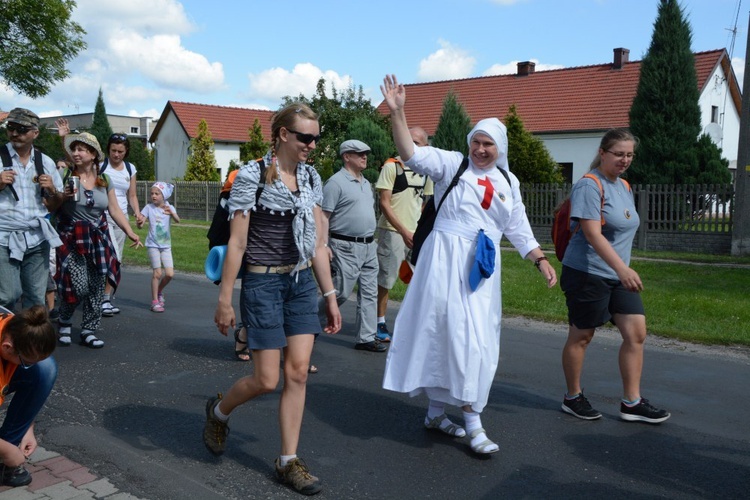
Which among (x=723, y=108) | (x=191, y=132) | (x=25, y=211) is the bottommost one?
(x=25, y=211)

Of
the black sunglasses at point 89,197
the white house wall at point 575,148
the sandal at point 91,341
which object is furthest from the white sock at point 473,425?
the white house wall at point 575,148

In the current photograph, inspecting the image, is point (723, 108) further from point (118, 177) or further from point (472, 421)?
point (472, 421)

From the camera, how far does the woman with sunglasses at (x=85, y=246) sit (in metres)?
7.45

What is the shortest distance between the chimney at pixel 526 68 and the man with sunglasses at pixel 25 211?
113 feet

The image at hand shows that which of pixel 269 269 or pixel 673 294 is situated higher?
pixel 269 269

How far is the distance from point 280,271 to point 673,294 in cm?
829

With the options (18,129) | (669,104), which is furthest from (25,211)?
(669,104)

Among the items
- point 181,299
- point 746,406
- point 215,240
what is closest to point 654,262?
point 181,299

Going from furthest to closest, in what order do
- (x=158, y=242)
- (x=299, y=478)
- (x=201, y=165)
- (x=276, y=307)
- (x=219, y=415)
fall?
(x=201, y=165) < (x=158, y=242) < (x=219, y=415) < (x=276, y=307) < (x=299, y=478)

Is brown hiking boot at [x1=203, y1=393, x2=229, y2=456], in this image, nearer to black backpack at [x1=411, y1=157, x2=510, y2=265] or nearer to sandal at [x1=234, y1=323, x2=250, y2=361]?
black backpack at [x1=411, y1=157, x2=510, y2=265]

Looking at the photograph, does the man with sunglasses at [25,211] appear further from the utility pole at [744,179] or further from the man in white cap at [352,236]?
the utility pole at [744,179]

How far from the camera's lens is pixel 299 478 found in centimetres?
406

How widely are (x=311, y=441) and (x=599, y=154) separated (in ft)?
8.78

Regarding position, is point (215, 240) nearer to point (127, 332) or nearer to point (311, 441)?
point (311, 441)
